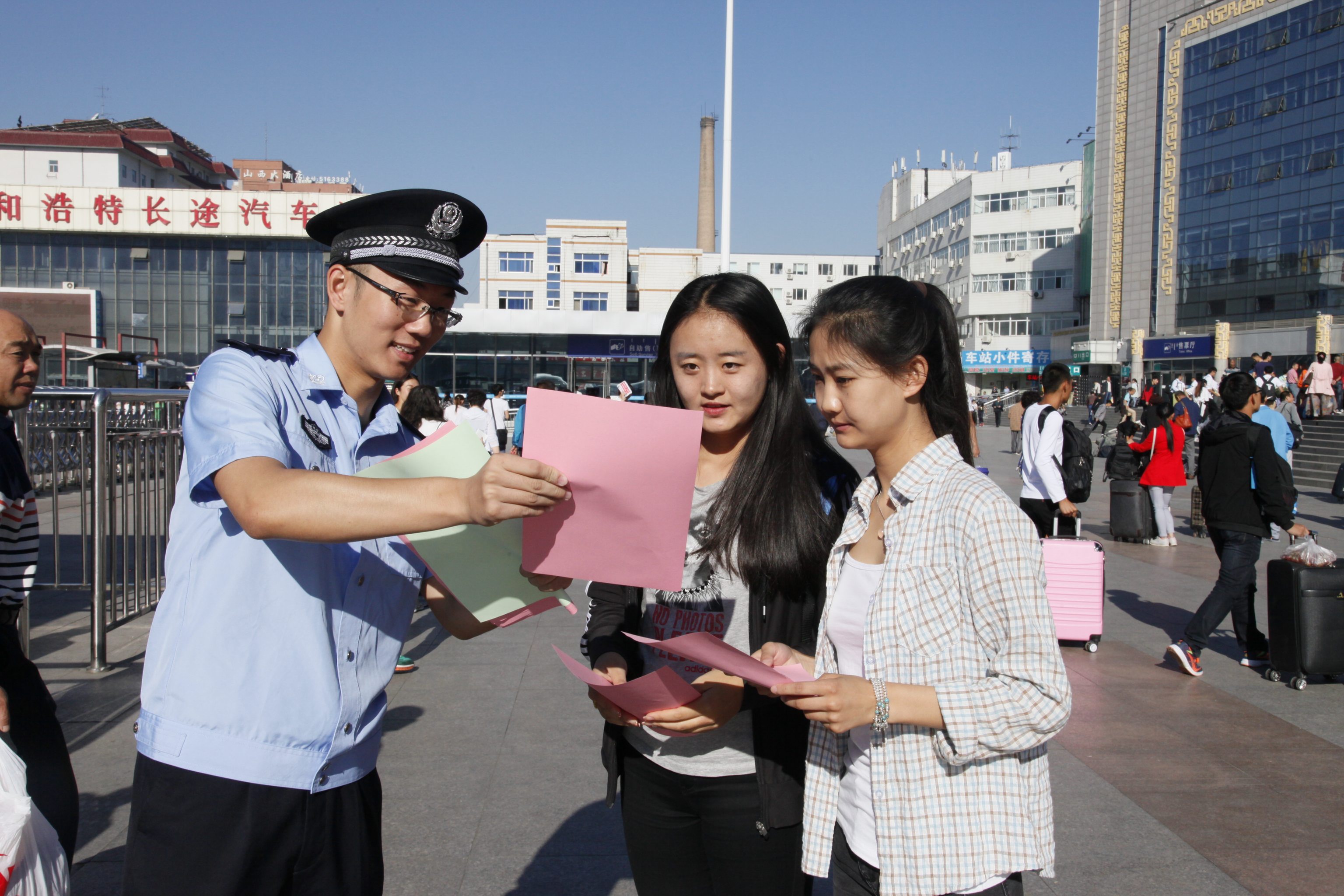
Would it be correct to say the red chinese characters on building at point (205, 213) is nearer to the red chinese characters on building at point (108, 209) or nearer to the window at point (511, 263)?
the red chinese characters on building at point (108, 209)

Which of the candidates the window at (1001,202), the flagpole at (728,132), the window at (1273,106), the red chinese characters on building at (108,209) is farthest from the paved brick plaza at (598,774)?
the window at (1001,202)

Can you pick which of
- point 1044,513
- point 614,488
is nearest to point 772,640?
point 614,488

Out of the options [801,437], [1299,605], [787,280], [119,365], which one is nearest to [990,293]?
[787,280]

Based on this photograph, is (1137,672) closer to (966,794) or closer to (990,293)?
(966,794)

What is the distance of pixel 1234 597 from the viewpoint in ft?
20.7

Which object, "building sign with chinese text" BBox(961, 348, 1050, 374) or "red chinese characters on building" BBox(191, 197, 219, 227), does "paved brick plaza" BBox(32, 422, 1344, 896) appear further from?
"building sign with chinese text" BBox(961, 348, 1050, 374)

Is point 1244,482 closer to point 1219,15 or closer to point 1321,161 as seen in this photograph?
point 1321,161

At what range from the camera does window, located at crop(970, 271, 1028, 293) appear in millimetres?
71000

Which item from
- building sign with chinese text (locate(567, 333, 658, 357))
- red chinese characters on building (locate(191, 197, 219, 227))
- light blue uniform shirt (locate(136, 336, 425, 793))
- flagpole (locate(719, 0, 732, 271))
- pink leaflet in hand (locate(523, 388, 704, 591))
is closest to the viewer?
pink leaflet in hand (locate(523, 388, 704, 591))

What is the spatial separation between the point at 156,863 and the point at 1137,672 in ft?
20.3

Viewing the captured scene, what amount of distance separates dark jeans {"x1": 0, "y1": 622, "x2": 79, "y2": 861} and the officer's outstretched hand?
2.03 meters

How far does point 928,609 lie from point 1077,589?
5652mm

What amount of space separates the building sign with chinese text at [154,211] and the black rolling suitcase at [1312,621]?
196ft

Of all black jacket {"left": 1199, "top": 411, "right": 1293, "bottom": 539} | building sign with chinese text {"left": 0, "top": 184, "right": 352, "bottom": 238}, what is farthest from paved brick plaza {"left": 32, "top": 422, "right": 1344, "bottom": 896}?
building sign with chinese text {"left": 0, "top": 184, "right": 352, "bottom": 238}
